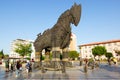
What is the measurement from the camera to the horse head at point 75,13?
25.3 metres

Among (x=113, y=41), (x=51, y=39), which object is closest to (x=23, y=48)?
(x=51, y=39)

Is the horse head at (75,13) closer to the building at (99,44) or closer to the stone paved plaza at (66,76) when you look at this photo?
the stone paved plaza at (66,76)

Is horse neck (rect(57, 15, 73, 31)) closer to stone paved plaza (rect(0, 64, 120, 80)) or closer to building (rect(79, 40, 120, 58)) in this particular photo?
stone paved plaza (rect(0, 64, 120, 80))

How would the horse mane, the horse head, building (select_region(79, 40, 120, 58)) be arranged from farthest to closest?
building (select_region(79, 40, 120, 58)) < the horse head < the horse mane

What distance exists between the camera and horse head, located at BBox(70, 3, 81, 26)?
82.9 feet

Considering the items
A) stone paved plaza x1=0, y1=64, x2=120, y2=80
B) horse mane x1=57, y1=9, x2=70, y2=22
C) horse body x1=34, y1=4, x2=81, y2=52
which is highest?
horse mane x1=57, y1=9, x2=70, y2=22

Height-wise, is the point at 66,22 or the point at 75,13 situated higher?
the point at 75,13

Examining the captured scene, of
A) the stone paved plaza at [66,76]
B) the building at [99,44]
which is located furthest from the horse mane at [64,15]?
the building at [99,44]

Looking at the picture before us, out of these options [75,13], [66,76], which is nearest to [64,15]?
[75,13]

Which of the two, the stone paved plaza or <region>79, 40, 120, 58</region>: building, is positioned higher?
<region>79, 40, 120, 58</region>: building

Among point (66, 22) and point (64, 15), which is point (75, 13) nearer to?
point (64, 15)

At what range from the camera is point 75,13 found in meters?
25.3

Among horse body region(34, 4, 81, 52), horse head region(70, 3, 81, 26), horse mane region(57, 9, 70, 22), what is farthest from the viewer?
horse head region(70, 3, 81, 26)

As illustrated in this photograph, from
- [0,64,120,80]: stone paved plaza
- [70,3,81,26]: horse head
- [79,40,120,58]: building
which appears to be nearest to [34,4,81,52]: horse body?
[70,3,81,26]: horse head
